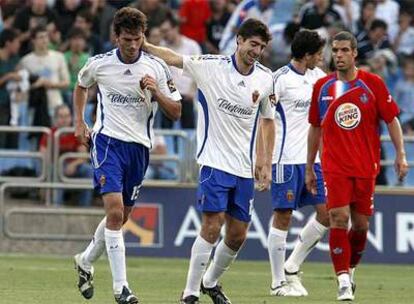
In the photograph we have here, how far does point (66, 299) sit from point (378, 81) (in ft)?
12.4

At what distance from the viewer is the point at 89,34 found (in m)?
23.5

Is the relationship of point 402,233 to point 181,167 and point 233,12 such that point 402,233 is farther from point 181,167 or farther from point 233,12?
point 233,12

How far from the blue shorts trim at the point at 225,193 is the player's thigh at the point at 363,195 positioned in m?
1.62

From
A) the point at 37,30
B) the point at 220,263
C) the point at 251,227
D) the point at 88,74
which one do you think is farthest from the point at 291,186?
the point at 37,30

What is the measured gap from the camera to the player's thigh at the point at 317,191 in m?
15.4

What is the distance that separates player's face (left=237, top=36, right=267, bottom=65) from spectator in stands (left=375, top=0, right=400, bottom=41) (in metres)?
11.3

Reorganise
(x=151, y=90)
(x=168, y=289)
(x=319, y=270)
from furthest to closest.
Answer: (x=319, y=270) < (x=168, y=289) < (x=151, y=90)

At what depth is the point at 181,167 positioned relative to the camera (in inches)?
834

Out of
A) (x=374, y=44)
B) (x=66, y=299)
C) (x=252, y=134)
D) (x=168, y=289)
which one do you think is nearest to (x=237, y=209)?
(x=252, y=134)

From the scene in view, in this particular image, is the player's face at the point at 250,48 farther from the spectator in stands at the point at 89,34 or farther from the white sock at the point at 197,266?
the spectator in stands at the point at 89,34

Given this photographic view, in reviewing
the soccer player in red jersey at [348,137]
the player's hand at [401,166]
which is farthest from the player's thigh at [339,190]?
the player's hand at [401,166]

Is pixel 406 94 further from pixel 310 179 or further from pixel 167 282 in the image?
pixel 310 179

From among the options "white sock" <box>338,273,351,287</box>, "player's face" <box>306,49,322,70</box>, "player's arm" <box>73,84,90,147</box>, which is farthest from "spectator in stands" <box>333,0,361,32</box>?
"player's arm" <box>73,84,90,147</box>

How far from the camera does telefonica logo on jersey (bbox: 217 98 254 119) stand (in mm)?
12484
